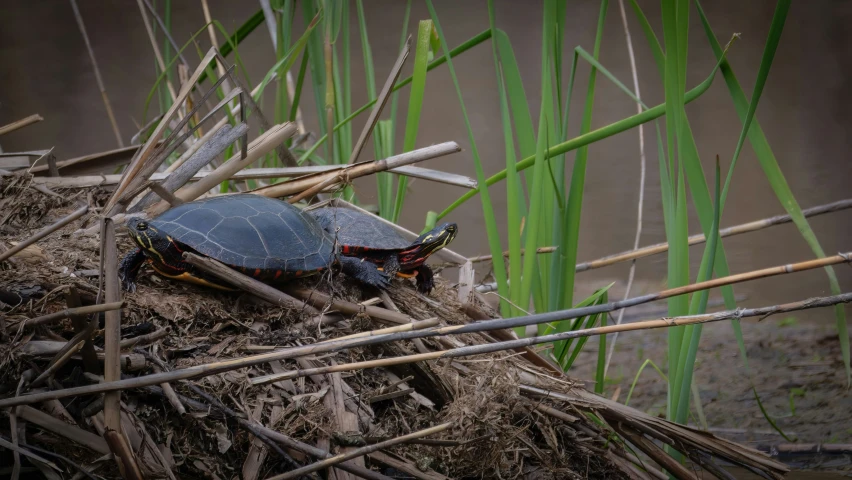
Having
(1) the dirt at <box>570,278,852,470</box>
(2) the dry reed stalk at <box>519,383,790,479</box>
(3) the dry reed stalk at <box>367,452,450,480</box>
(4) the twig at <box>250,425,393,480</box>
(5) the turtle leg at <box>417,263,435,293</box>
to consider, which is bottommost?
(1) the dirt at <box>570,278,852,470</box>

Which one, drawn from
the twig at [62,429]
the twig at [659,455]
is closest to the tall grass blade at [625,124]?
the twig at [659,455]

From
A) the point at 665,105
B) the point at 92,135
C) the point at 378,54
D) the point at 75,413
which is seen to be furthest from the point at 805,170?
the point at 92,135

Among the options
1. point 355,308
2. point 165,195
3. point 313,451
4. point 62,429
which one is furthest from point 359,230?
point 62,429

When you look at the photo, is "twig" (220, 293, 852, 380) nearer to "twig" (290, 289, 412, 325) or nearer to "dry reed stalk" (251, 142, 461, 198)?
"twig" (290, 289, 412, 325)

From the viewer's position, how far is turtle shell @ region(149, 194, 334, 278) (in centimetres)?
116

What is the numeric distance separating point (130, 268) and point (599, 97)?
2.68m

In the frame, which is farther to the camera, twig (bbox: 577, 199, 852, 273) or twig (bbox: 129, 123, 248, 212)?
twig (bbox: 577, 199, 852, 273)

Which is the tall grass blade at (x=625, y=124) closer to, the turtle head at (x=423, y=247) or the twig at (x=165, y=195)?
the turtle head at (x=423, y=247)

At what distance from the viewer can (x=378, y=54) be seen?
326cm

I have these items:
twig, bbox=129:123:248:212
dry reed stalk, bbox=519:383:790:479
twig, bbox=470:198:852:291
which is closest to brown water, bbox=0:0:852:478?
twig, bbox=470:198:852:291

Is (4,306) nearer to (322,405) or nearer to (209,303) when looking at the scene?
(209,303)

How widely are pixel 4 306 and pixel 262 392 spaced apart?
430mm

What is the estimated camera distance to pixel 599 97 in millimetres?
→ 3252

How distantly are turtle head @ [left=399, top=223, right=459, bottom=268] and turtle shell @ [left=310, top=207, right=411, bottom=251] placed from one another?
0.07ft
